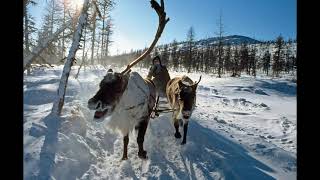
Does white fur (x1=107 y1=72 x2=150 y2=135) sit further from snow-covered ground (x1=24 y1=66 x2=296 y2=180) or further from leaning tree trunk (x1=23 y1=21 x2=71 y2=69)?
leaning tree trunk (x1=23 y1=21 x2=71 y2=69)

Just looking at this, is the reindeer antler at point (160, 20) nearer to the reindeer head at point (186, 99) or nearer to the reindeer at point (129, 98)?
the reindeer at point (129, 98)

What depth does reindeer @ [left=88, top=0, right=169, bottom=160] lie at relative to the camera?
6.20 meters

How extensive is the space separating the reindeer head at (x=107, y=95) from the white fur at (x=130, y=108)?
0.52 m

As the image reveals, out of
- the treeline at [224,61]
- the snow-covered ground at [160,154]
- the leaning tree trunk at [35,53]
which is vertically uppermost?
the treeline at [224,61]

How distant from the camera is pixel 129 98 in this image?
7.06 metres

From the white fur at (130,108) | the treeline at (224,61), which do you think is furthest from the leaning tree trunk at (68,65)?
the treeline at (224,61)

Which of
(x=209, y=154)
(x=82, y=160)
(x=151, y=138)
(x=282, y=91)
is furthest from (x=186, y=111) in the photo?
(x=282, y=91)

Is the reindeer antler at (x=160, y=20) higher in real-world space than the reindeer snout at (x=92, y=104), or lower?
higher

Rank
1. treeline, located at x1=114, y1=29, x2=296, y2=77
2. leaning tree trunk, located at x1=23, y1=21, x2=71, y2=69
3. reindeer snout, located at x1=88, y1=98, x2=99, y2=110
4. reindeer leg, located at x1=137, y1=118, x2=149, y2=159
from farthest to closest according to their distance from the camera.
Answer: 1. treeline, located at x1=114, y1=29, x2=296, y2=77
2. leaning tree trunk, located at x1=23, y1=21, x2=71, y2=69
3. reindeer leg, located at x1=137, y1=118, x2=149, y2=159
4. reindeer snout, located at x1=88, y1=98, x2=99, y2=110

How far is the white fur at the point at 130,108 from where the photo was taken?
23.0ft

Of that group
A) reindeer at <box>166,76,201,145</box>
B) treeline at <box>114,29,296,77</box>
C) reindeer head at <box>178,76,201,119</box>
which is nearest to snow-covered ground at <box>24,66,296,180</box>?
reindeer at <box>166,76,201,145</box>
